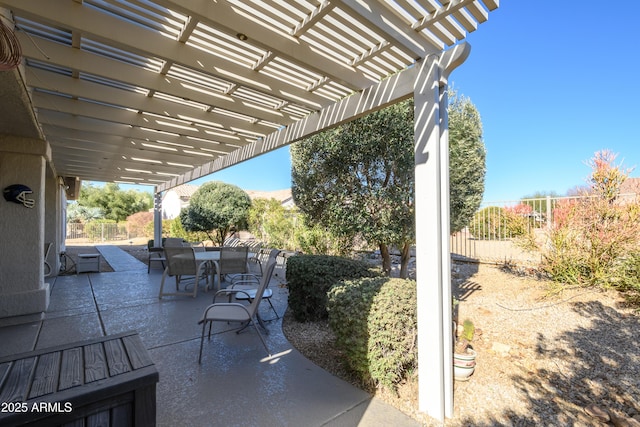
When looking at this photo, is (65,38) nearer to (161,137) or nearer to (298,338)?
(161,137)

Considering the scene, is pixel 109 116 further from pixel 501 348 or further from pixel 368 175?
pixel 501 348

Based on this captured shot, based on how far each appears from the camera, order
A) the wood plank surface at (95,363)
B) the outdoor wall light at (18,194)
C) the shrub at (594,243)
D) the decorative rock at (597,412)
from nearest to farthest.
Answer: the wood plank surface at (95,363), the decorative rock at (597,412), the outdoor wall light at (18,194), the shrub at (594,243)

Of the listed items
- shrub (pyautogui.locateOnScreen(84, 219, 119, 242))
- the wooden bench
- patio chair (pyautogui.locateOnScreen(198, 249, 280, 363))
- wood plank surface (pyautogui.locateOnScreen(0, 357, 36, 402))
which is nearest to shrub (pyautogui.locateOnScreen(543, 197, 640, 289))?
patio chair (pyautogui.locateOnScreen(198, 249, 280, 363))

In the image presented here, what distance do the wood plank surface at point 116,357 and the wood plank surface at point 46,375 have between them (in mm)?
217

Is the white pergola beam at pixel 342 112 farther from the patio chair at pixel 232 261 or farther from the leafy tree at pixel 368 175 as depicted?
the patio chair at pixel 232 261

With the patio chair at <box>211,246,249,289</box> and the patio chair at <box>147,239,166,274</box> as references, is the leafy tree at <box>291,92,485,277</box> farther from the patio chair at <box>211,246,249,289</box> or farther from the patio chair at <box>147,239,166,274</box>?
the patio chair at <box>147,239,166,274</box>

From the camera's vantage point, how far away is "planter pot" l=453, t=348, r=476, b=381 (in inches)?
107

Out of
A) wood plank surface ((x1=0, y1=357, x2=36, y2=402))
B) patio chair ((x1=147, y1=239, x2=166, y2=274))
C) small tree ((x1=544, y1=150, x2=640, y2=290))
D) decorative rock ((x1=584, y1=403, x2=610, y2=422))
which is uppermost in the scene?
small tree ((x1=544, y1=150, x2=640, y2=290))

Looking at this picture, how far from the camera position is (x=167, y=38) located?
2703 millimetres

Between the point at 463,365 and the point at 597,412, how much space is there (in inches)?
38.2

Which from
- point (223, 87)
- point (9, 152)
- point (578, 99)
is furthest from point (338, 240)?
point (578, 99)

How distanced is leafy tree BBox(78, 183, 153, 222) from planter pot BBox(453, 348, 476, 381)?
1368 inches

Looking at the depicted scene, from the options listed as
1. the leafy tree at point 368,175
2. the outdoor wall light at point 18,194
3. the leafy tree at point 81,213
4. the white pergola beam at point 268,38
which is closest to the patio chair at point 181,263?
the outdoor wall light at point 18,194

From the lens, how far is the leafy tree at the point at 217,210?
1331 cm
